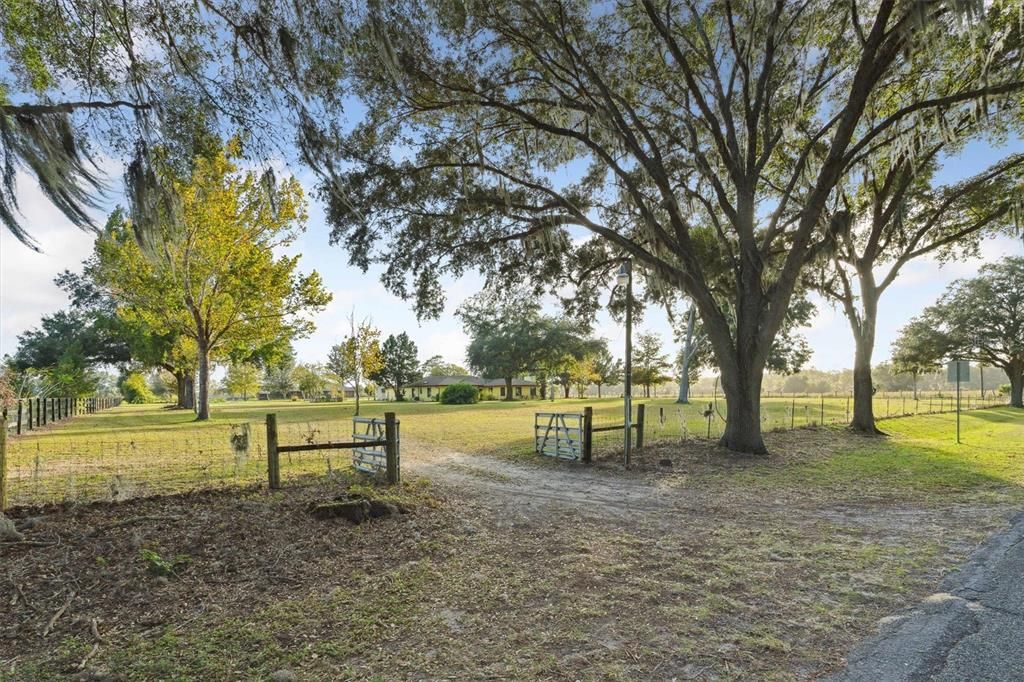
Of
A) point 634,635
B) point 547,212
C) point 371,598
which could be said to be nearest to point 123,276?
point 547,212

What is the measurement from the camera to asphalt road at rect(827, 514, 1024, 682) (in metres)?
3.06

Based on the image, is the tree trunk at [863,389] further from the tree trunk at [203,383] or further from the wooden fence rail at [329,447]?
the tree trunk at [203,383]

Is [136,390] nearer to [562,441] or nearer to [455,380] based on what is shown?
[455,380]

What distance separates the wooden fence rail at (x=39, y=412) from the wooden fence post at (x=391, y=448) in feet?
49.5

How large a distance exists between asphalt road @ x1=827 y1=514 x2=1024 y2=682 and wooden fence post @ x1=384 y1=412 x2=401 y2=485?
6102 millimetres

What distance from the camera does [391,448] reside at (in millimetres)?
8047

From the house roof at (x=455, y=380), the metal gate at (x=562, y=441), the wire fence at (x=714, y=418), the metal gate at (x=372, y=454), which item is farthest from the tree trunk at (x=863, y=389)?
the house roof at (x=455, y=380)

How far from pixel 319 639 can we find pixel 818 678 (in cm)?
313

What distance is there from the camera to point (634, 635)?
11.9ft

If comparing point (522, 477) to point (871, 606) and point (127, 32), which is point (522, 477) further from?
point (127, 32)

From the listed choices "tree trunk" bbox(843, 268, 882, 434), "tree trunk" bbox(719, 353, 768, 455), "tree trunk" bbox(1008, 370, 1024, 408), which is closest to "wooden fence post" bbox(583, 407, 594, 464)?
"tree trunk" bbox(719, 353, 768, 455)

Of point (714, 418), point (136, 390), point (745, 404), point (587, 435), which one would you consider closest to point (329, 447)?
point (587, 435)

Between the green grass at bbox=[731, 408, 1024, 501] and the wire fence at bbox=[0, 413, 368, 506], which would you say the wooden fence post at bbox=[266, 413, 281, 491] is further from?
the green grass at bbox=[731, 408, 1024, 501]

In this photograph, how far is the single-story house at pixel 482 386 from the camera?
219 feet
